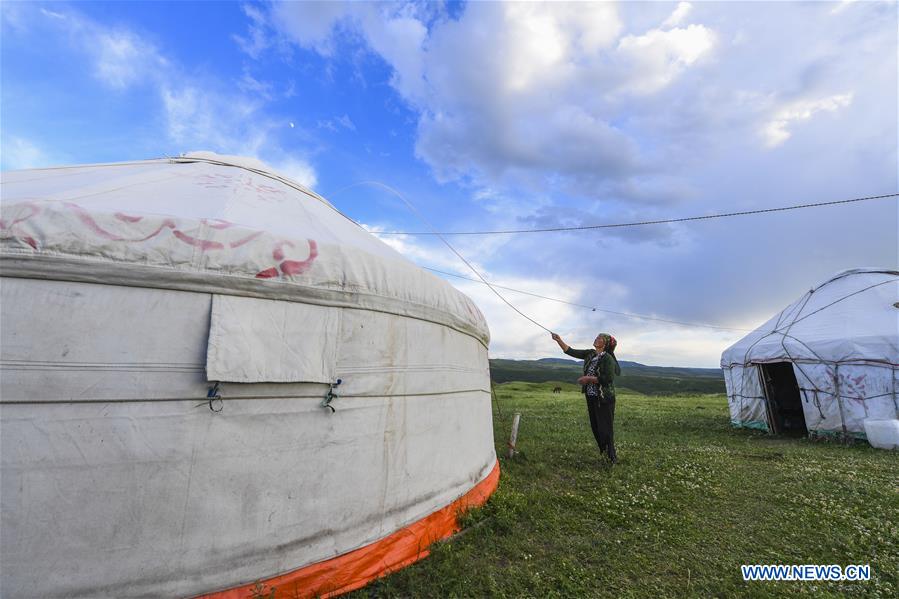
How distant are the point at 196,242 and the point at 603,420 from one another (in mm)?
4909

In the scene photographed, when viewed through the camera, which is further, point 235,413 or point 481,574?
point 481,574

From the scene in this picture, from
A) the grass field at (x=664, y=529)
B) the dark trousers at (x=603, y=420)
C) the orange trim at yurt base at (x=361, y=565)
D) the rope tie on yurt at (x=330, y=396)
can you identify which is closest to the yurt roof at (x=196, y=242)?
the rope tie on yurt at (x=330, y=396)

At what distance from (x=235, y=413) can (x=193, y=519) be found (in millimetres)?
536

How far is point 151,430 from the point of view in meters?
2.10

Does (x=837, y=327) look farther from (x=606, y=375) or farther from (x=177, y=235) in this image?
(x=177, y=235)

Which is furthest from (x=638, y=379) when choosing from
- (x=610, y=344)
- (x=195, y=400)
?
(x=195, y=400)

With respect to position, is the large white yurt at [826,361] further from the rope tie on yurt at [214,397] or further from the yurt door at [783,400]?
the rope tie on yurt at [214,397]

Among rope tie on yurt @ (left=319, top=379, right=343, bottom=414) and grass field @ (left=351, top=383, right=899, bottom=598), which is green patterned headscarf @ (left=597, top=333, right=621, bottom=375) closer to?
grass field @ (left=351, top=383, right=899, bottom=598)

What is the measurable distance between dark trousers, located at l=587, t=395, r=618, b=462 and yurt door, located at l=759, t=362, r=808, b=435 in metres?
5.69

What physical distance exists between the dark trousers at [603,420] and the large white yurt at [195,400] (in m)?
3.07

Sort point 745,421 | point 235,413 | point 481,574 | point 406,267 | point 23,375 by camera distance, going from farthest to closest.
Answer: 1. point 745,421
2. point 406,267
3. point 481,574
4. point 235,413
5. point 23,375

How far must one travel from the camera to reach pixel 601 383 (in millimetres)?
5262

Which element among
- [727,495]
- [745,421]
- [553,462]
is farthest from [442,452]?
[745,421]

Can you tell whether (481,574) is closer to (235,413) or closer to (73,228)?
(235,413)
